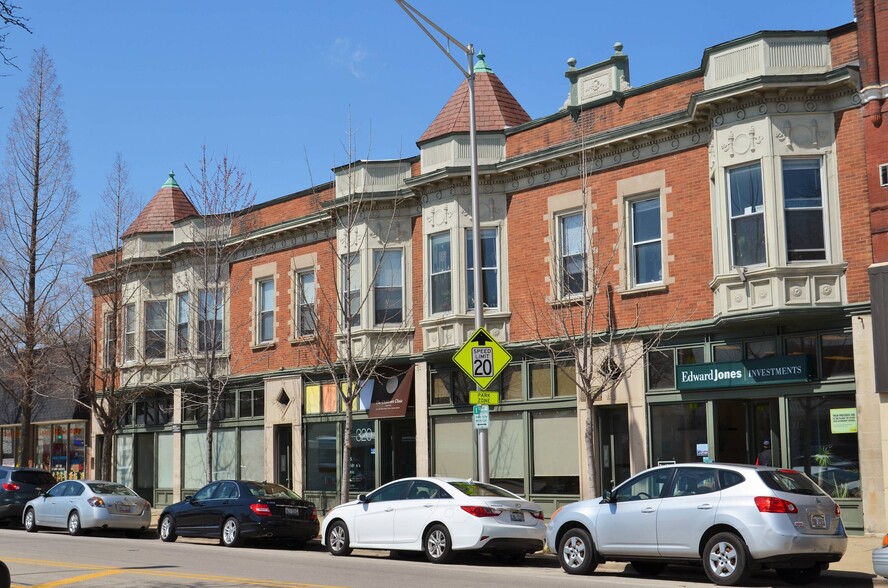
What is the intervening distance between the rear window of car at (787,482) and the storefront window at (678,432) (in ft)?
21.6

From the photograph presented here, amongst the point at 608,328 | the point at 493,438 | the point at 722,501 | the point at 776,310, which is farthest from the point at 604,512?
the point at 493,438

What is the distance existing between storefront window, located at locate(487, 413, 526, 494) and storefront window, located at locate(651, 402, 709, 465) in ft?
10.8

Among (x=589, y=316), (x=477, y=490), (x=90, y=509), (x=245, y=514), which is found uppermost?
(x=589, y=316)

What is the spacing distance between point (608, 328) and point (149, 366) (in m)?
16.9

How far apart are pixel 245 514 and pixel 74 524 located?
6.06 meters

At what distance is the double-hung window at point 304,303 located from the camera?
2809 centimetres

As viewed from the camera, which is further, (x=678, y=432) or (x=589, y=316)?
(x=589, y=316)

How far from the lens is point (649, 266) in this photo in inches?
848

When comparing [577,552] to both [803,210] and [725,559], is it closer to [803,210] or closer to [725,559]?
[725,559]

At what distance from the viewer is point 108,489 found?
80.4 ft

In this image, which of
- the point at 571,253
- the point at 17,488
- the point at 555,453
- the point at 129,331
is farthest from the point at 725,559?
the point at 129,331

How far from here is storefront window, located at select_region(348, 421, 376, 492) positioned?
26703mm

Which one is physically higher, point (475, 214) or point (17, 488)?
point (475, 214)

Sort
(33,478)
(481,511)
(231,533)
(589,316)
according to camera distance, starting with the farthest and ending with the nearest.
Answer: (33,478)
(589,316)
(231,533)
(481,511)
